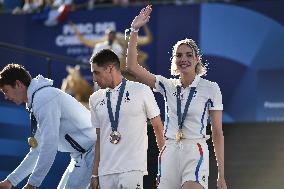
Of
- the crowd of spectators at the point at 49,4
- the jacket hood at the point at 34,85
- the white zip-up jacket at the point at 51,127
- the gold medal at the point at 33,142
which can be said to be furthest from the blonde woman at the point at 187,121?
the crowd of spectators at the point at 49,4

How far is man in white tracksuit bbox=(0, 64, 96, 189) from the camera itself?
7.45 metres

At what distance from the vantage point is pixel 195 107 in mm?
7480

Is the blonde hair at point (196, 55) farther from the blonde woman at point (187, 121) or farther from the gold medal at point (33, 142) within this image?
the gold medal at point (33, 142)

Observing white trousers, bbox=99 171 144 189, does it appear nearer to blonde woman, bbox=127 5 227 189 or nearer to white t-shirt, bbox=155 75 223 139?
blonde woman, bbox=127 5 227 189

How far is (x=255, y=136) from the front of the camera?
11.0 meters

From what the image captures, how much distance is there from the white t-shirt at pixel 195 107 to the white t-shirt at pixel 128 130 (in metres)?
0.16

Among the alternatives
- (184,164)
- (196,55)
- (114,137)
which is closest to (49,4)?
(196,55)

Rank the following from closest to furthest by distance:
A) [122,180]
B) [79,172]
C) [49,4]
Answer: [122,180], [79,172], [49,4]

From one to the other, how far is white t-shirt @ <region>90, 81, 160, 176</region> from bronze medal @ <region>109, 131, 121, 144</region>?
24mm

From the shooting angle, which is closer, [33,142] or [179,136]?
[179,136]

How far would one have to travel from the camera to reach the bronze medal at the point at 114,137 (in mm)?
7402

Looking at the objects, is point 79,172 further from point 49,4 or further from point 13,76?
point 49,4

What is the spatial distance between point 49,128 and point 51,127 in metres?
0.02

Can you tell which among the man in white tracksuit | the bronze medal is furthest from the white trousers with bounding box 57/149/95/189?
the bronze medal
